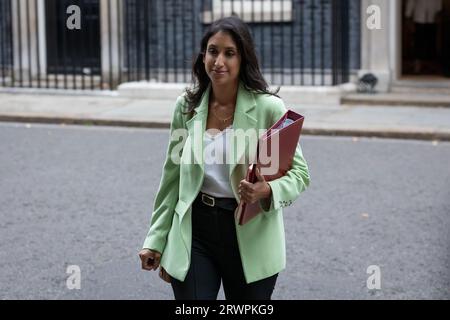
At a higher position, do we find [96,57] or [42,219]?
[96,57]

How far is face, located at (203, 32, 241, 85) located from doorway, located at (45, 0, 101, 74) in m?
13.2

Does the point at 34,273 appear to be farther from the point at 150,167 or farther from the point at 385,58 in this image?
the point at 385,58

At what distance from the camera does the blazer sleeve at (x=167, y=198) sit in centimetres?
370

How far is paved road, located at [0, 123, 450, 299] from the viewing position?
234 inches

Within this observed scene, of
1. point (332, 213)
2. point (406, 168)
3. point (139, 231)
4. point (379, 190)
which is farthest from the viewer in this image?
point (406, 168)

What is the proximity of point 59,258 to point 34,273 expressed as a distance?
0.38m

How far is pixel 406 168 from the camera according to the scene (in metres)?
9.71

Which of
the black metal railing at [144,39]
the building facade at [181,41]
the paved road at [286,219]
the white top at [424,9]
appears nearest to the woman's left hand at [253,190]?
the paved road at [286,219]

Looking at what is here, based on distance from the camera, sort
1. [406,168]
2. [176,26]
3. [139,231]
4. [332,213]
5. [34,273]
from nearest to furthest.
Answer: [34,273] < [139,231] < [332,213] < [406,168] < [176,26]

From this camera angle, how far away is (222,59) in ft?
11.6

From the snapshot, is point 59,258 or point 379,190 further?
point 379,190

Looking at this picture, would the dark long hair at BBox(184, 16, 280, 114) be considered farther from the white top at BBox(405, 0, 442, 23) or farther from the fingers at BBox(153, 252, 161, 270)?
the white top at BBox(405, 0, 442, 23)

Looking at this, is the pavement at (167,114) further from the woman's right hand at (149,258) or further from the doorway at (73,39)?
the woman's right hand at (149,258)
